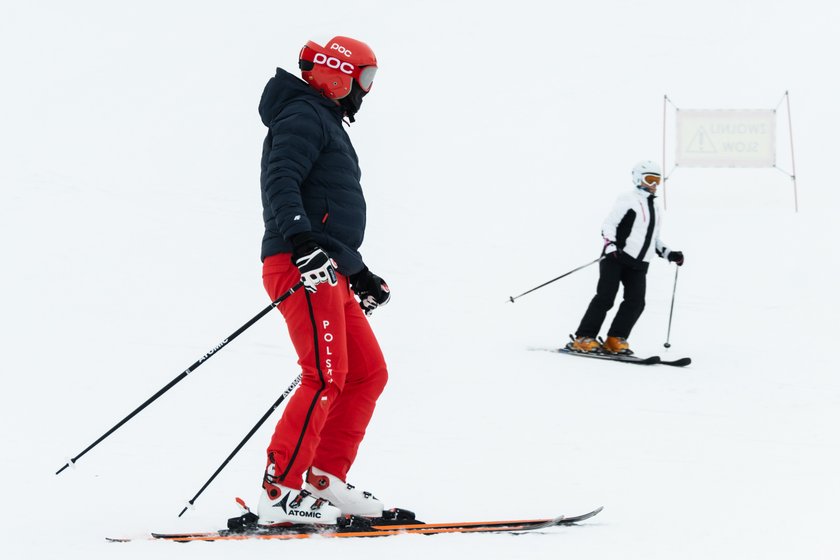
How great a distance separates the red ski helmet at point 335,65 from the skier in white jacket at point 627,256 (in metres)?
5.37

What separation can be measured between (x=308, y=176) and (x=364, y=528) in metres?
1.33

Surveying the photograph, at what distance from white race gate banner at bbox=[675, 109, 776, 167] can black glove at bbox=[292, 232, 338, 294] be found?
49.4ft

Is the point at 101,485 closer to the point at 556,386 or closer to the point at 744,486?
the point at 744,486

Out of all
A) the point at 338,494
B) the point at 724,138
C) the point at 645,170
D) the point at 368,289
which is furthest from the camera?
the point at 724,138

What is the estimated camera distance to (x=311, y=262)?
11.5 feet

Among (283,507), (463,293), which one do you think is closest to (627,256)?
(463,293)

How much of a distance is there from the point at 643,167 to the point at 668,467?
4340 millimetres

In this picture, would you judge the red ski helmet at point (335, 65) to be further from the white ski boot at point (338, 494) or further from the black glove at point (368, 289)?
the white ski boot at point (338, 494)

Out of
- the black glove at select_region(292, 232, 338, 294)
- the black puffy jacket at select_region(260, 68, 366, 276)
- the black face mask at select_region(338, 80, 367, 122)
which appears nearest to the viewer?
the black glove at select_region(292, 232, 338, 294)

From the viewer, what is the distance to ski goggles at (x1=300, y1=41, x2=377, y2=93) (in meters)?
3.92

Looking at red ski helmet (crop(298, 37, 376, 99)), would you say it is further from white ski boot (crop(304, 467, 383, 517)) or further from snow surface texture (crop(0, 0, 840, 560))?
snow surface texture (crop(0, 0, 840, 560))

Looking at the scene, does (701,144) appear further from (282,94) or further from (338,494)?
(338,494)

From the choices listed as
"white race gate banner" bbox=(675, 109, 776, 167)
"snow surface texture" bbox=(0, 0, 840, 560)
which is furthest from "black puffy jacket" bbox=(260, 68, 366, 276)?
"white race gate banner" bbox=(675, 109, 776, 167)

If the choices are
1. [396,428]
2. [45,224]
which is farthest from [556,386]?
[45,224]
